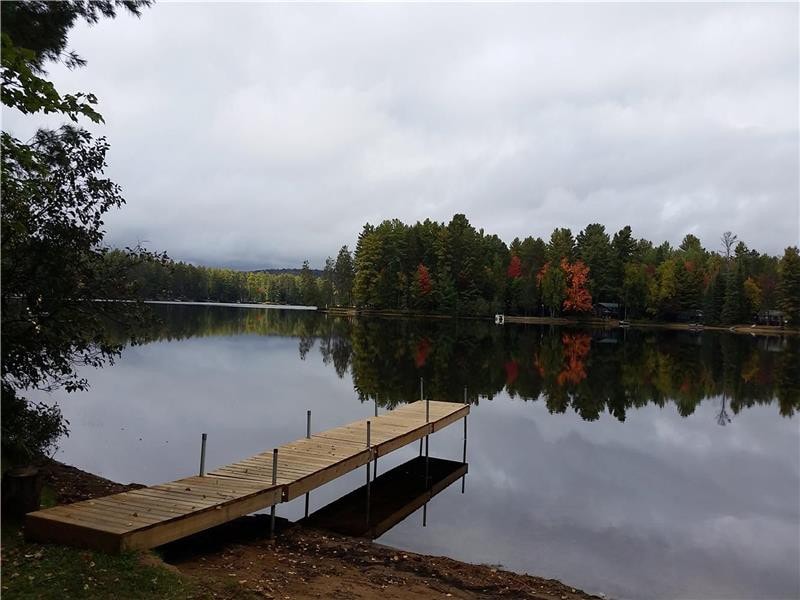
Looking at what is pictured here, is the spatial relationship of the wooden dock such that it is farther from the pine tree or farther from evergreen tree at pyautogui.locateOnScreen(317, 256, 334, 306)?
evergreen tree at pyautogui.locateOnScreen(317, 256, 334, 306)

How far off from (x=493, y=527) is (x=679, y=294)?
87126 millimetres

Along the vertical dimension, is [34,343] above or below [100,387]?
above

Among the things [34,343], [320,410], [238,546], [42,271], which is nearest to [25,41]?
[42,271]

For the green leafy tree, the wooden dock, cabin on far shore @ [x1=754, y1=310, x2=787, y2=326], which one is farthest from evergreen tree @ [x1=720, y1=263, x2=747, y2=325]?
the green leafy tree

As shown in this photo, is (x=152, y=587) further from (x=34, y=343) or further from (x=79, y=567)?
(x=34, y=343)

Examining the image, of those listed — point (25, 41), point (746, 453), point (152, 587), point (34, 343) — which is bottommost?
point (746, 453)

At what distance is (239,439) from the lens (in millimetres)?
17109

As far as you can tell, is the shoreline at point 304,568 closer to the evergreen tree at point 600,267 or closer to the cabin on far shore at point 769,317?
the evergreen tree at point 600,267

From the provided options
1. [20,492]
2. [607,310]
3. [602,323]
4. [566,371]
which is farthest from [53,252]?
[607,310]

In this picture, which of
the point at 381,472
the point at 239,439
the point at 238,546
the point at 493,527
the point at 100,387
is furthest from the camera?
the point at 100,387

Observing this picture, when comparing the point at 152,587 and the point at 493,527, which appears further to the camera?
the point at 493,527

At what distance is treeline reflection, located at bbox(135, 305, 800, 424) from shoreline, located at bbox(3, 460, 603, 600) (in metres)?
3.96

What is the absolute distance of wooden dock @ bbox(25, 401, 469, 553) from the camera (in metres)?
7.07

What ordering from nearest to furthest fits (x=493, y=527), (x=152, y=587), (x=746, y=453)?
(x=152, y=587) < (x=493, y=527) < (x=746, y=453)
